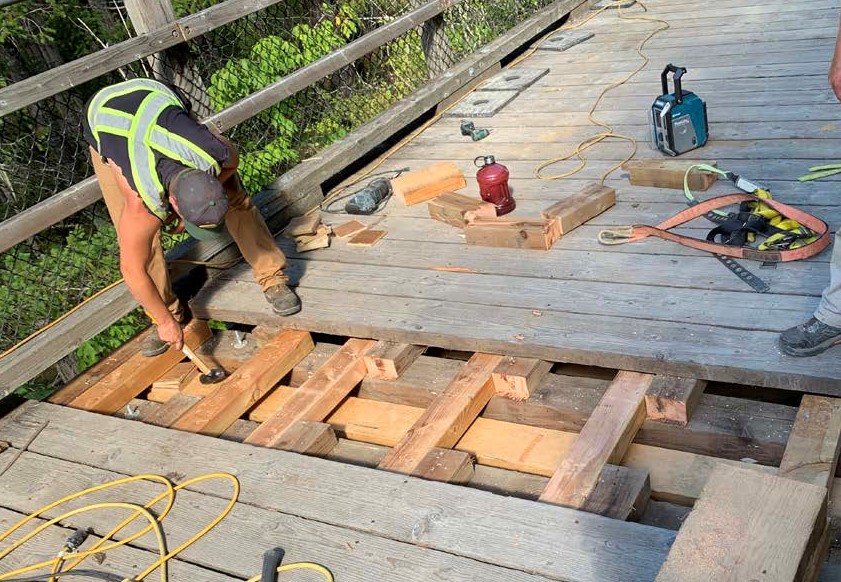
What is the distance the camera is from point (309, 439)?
8.84 ft

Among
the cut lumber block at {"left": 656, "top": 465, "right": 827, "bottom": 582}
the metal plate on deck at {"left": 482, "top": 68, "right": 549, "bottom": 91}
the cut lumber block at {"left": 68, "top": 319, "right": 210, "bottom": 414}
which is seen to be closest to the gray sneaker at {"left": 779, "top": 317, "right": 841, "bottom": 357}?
the cut lumber block at {"left": 656, "top": 465, "right": 827, "bottom": 582}

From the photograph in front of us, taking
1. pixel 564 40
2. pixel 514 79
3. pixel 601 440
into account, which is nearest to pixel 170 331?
pixel 601 440

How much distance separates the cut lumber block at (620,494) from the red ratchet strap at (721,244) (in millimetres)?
1058

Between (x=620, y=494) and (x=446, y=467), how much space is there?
531 mm

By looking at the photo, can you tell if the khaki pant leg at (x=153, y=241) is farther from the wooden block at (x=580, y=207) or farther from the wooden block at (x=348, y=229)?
the wooden block at (x=580, y=207)

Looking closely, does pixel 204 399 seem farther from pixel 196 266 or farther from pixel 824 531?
pixel 824 531

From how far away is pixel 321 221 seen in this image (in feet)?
13.6

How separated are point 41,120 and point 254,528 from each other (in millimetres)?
5536

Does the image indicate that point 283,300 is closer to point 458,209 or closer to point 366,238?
point 366,238

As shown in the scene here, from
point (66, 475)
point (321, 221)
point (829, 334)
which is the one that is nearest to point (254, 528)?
Result: point (66, 475)

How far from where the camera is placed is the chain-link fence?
5.71m

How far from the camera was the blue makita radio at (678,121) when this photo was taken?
3.72 meters

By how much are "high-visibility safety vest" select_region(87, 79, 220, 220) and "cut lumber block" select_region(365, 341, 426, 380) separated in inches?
35.2

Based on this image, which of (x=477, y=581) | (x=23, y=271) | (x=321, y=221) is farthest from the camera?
(x=23, y=271)
